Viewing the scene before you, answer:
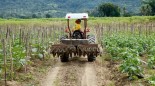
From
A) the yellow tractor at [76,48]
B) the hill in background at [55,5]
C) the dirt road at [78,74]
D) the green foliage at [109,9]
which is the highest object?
the yellow tractor at [76,48]

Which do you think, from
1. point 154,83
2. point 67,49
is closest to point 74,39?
point 67,49

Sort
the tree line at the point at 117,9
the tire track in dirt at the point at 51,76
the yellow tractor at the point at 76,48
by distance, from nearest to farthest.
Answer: the tire track in dirt at the point at 51,76, the yellow tractor at the point at 76,48, the tree line at the point at 117,9

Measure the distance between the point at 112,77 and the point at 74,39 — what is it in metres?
4.38

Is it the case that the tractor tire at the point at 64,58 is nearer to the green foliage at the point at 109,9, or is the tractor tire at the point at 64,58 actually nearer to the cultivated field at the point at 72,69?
the cultivated field at the point at 72,69

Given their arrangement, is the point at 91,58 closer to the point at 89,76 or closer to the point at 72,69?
the point at 72,69

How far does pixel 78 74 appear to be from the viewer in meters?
15.0

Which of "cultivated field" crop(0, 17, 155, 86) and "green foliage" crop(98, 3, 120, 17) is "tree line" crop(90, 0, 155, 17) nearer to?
"green foliage" crop(98, 3, 120, 17)

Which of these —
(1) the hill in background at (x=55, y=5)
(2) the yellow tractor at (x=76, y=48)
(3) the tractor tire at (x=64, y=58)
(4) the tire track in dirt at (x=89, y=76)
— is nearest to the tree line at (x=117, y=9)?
(2) the yellow tractor at (x=76, y=48)

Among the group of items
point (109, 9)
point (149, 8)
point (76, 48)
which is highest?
point (76, 48)

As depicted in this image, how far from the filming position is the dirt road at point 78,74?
13414 mm

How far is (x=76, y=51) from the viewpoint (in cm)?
1778

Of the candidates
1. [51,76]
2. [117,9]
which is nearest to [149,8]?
[117,9]

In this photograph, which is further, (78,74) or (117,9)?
(117,9)

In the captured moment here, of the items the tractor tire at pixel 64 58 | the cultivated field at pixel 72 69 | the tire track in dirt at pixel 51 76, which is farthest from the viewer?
the tractor tire at pixel 64 58
